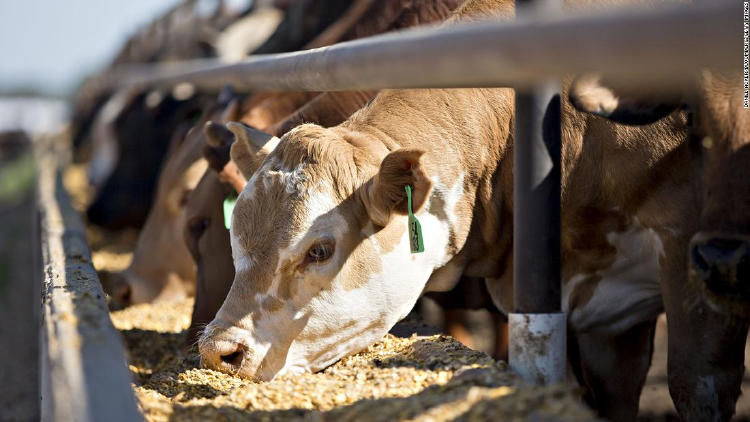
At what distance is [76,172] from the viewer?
40.1 ft

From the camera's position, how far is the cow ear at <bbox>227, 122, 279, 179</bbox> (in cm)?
290

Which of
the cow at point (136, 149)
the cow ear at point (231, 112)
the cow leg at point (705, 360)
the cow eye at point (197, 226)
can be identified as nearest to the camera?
the cow leg at point (705, 360)

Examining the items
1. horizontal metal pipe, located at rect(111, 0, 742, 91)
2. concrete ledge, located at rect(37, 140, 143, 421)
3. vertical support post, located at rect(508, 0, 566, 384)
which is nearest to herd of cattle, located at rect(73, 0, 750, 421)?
vertical support post, located at rect(508, 0, 566, 384)

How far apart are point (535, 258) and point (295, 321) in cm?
84

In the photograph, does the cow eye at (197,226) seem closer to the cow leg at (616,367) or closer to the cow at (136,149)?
the cow leg at (616,367)

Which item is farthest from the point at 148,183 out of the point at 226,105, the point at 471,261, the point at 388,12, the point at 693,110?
the point at 693,110

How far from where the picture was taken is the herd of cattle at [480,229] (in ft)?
8.01

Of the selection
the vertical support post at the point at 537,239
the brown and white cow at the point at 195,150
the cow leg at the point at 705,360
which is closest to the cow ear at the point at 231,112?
the brown and white cow at the point at 195,150

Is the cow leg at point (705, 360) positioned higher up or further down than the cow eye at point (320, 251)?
further down

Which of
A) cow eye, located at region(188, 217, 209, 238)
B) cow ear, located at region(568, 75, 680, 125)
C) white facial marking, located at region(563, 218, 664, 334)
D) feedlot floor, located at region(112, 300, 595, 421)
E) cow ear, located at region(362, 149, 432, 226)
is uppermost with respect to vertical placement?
cow ear, located at region(568, 75, 680, 125)

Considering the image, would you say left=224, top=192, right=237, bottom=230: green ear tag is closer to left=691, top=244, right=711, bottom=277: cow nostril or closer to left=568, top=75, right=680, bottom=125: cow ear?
left=568, top=75, right=680, bottom=125: cow ear

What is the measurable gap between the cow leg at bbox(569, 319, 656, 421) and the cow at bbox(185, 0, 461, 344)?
4.39ft

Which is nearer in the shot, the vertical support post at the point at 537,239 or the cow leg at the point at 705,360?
the vertical support post at the point at 537,239

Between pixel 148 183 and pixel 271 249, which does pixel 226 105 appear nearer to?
pixel 271 249
